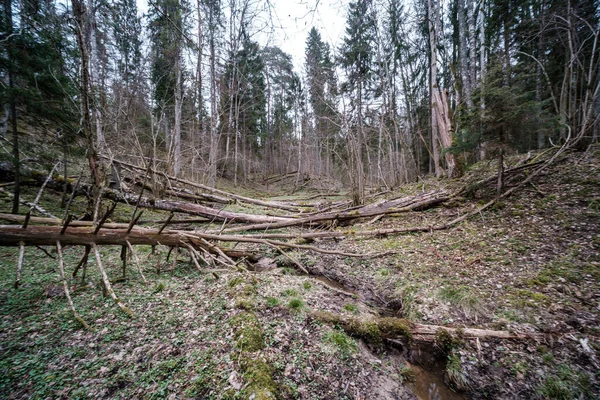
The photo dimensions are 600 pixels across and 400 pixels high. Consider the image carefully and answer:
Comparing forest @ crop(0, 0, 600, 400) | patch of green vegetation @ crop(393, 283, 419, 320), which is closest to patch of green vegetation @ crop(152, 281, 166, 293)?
forest @ crop(0, 0, 600, 400)

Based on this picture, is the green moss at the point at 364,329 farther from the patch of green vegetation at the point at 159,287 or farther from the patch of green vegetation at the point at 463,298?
the patch of green vegetation at the point at 159,287

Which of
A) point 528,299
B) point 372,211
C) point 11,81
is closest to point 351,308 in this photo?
point 528,299

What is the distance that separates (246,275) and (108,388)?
221 centimetres

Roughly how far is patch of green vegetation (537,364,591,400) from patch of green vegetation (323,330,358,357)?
186 cm

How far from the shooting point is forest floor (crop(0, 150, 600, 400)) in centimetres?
207

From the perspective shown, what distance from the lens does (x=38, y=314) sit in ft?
8.79

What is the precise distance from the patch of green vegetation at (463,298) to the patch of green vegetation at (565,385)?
938 mm

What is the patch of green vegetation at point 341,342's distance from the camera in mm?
2676

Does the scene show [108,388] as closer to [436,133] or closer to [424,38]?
[436,133]

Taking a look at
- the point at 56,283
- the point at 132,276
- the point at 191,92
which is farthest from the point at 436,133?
the point at 191,92

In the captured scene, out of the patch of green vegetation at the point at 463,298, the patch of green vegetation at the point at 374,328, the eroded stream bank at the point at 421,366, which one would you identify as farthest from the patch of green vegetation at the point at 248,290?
the patch of green vegetation at the point at 463,298

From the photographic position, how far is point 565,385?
2117 mm

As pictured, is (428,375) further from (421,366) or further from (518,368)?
(518,368)

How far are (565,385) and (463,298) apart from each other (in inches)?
48.8
